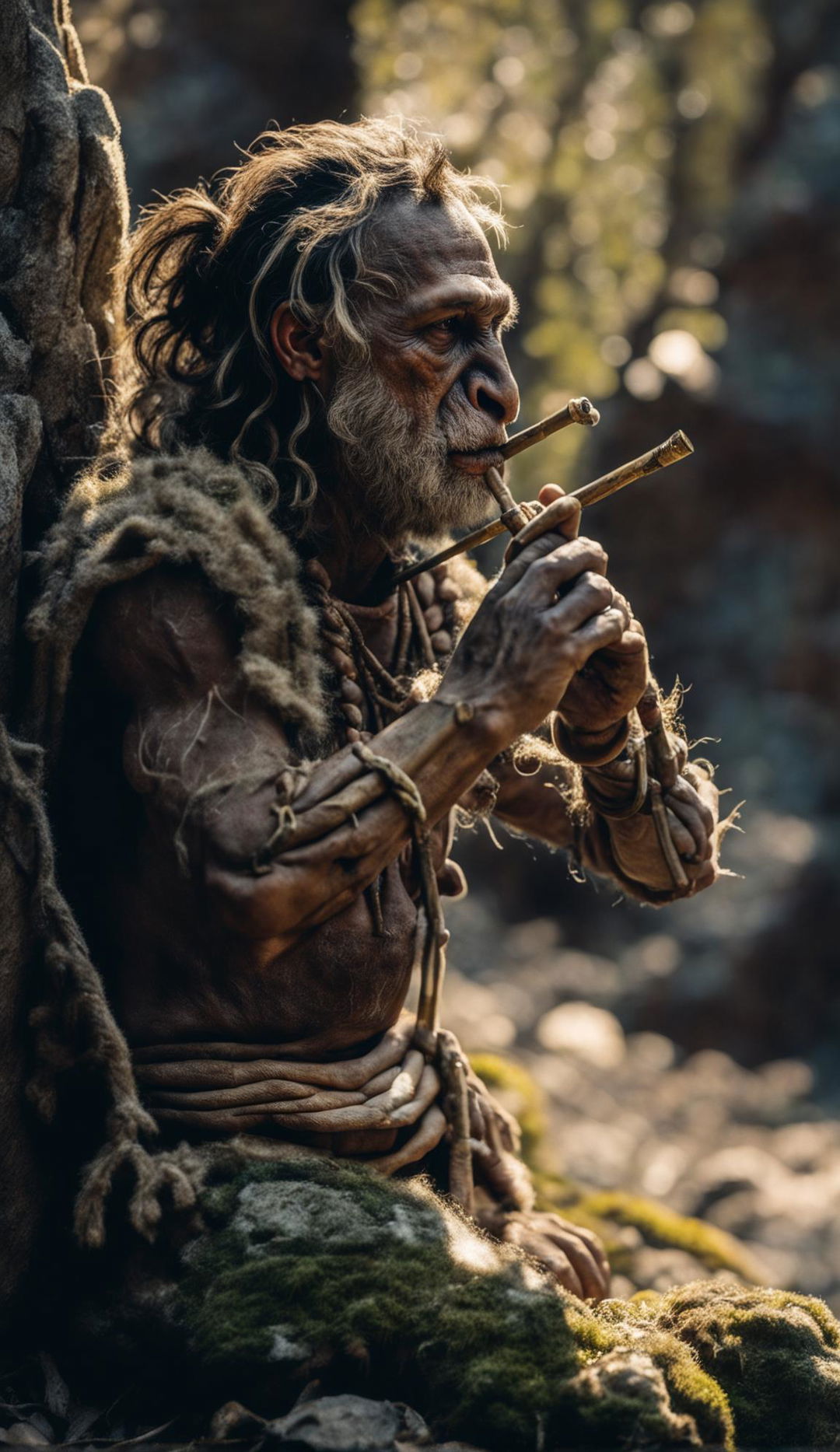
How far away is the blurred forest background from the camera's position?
10.5 m

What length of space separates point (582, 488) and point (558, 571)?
10.1 inches

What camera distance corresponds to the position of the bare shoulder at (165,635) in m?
2.87

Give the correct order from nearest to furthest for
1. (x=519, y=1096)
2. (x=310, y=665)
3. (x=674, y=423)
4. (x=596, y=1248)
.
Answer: (x=310, y=665)
(x=596, y=1248)
(x=519, y=1096)
(x=674, y=423)

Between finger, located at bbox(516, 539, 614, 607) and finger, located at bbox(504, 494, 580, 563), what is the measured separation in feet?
0.12

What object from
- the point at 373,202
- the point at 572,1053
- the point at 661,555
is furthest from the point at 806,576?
the point at 373,202

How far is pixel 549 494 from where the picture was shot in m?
3.04

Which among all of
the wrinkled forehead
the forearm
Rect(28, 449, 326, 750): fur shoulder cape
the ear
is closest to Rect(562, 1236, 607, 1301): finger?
the forearm

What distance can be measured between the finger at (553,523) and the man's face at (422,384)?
15.6 inches

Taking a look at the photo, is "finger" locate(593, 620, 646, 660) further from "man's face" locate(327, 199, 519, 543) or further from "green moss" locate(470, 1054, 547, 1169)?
"green moss" locate(470, 1054, 547, 1169)

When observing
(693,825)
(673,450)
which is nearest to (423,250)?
(673,450)

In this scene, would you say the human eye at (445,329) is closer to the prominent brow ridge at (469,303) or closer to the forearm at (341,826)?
the prominent brow ridge at (469,303)

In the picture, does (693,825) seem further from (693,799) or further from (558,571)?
(558,571)

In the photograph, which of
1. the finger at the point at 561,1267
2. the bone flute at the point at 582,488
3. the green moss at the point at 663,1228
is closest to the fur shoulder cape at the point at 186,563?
the bone flute at the point at 582,488

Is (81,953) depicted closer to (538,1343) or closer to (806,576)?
(538,1343)
